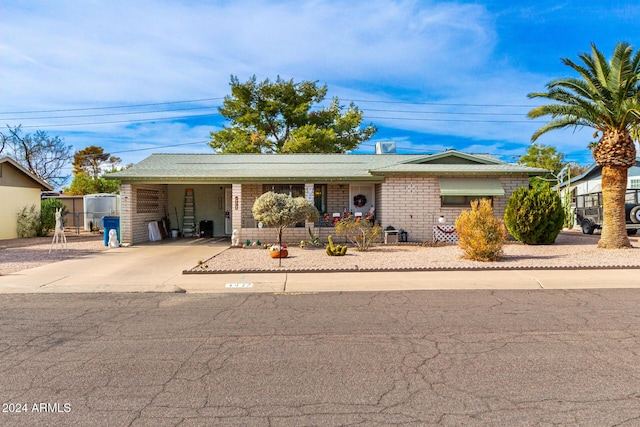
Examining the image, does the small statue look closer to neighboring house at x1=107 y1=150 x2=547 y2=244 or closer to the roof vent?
neighboring house at x1=107 y1=150 x2=547 y2=244

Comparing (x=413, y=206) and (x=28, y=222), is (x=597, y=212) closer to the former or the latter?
(x=413, y=206)

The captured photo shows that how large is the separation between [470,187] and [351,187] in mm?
5079

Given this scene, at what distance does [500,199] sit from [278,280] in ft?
39.5

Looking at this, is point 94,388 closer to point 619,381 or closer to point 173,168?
point 619,381

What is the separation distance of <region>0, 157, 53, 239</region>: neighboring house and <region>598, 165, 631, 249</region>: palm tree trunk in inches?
976

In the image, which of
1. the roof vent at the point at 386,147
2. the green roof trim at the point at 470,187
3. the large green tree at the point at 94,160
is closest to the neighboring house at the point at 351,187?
the green roof trim at the point at 470,187

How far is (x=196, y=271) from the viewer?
36.2 feet

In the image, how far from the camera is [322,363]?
500 cm

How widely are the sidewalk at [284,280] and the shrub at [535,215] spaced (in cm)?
563

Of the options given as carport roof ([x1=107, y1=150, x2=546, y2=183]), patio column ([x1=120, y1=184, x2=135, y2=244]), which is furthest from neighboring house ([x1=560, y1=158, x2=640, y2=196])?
patio column ([x1=120, y1=184, x2=135, y2=244])

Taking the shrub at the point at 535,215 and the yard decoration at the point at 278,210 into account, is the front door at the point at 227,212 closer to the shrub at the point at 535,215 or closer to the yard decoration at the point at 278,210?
the yard decoration at the point at 278,210

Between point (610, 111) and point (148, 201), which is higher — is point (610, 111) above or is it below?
above

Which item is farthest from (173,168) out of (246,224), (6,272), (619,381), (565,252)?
(619,381)

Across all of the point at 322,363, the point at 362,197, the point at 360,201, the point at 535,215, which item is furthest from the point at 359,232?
the point at 322,363
